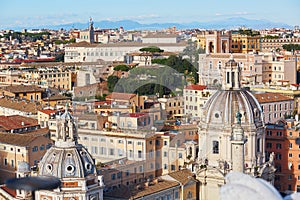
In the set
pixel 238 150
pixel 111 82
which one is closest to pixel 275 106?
pixel 111 82

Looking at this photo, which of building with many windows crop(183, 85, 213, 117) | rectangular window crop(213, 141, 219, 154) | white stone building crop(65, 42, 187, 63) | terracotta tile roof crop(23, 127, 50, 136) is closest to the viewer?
rectangular window crop(213, 141, 219, 154)

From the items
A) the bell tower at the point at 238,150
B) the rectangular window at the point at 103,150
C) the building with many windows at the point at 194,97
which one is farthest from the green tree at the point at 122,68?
the bell tower at the point at 238,150

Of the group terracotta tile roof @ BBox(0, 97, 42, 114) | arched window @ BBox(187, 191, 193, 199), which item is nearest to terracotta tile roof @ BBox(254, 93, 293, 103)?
Result: terracotta tile roof @ BBox(0, 97, 42, 114)

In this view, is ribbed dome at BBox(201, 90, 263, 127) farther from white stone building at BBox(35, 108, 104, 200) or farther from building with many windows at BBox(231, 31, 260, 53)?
building with many windows at BBox(231, 31, 260, 53)

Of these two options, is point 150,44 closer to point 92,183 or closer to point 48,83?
point 48,83

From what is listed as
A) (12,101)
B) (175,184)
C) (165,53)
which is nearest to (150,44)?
(165,53)

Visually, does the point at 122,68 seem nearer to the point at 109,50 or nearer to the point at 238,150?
the point at 109,50
